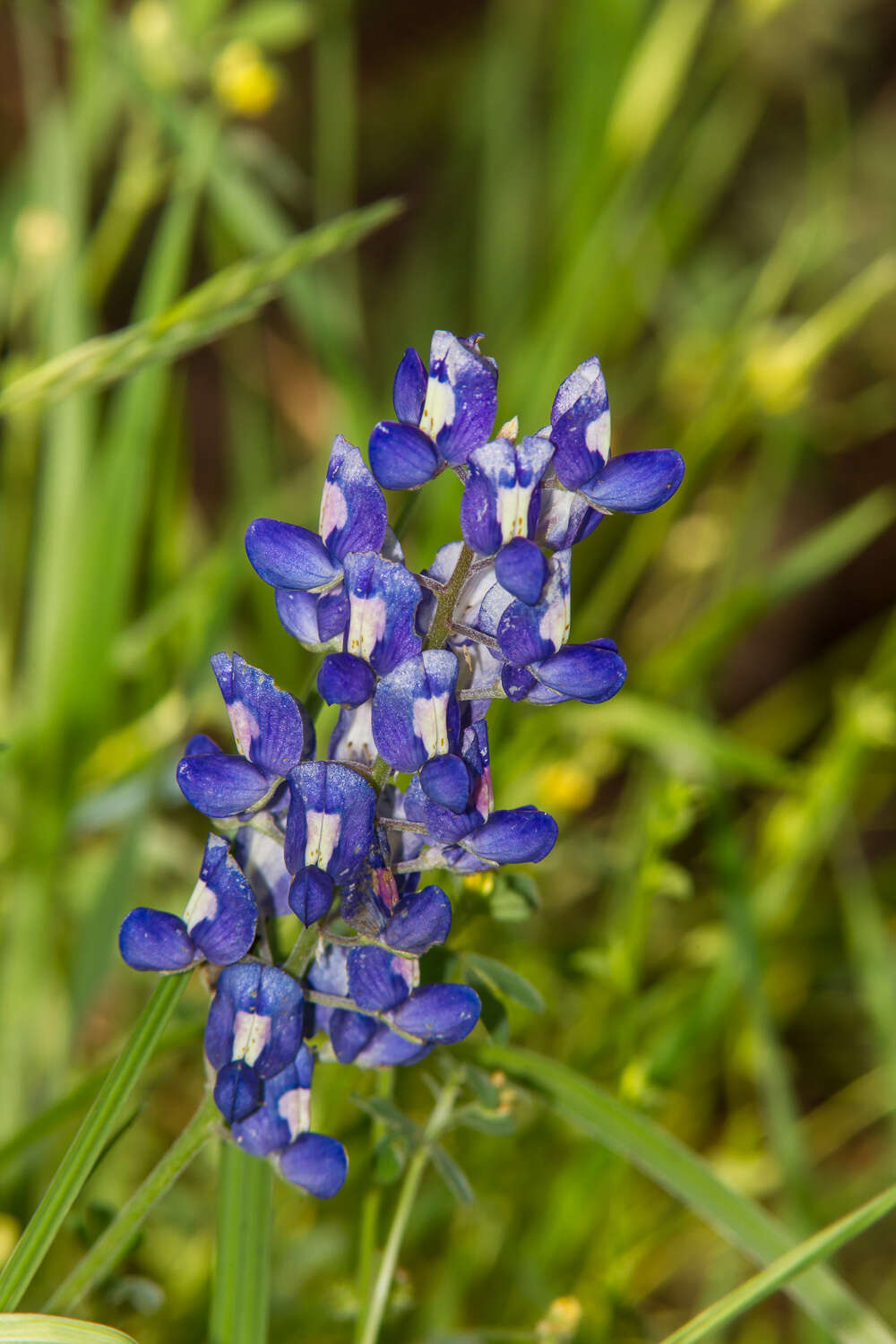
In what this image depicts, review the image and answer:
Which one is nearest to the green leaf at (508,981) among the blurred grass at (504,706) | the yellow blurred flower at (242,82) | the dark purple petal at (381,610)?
the blurred grass at (504,706)

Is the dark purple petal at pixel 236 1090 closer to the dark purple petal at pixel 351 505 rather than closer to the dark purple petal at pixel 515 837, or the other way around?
the dark purple petal at pixel 515 837

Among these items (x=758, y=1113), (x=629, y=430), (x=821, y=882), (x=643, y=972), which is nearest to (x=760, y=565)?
(x=629, y=430)

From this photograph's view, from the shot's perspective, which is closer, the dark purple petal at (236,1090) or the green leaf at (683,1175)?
the dark purple petal at (236,1090)

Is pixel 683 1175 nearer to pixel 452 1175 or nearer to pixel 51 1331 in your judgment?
pixel 452 1175

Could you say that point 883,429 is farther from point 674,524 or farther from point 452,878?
point 452,878

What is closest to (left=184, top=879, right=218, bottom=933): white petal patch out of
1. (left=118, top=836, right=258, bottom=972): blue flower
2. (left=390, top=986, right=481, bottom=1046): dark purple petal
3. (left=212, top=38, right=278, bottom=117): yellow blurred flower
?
(left=118, top=836, right=258, bottom=972): blue flower
